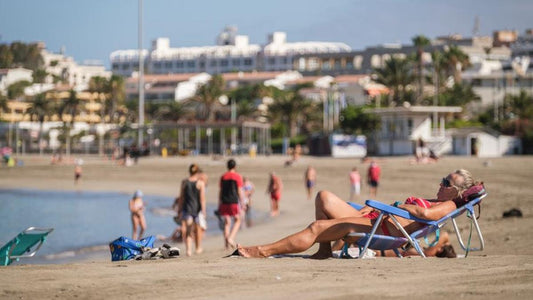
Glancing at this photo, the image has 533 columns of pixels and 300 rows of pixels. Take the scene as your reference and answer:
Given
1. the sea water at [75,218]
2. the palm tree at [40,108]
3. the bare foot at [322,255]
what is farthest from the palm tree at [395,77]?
the bare foot at [322,255]

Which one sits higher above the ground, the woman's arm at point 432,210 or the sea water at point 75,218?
the woman's arm at point 432,210

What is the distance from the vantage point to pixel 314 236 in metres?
7.14

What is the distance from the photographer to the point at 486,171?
32781 millimetres

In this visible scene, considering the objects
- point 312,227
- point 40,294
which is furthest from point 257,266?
point 40,294

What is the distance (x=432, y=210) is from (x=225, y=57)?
15980 centimetres

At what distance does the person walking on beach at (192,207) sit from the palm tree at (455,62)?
243 feet

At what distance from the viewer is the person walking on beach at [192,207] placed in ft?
39.2

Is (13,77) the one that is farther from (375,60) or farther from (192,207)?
(192,207)

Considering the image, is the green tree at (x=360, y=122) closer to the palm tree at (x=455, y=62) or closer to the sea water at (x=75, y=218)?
the palm tree at (x=455, y=62)

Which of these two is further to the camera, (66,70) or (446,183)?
(66,70)

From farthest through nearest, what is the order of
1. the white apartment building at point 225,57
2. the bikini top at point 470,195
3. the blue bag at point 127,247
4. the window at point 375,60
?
the white apartment building at point 225,57, the window at point 375,60, the blue bag at point 127,247, the bikini top at point 470,195

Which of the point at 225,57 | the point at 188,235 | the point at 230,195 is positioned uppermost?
the point at 225,57

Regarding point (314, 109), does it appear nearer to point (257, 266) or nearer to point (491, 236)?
point (491, 236)

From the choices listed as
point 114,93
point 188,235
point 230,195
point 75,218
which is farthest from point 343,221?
point 114,93
